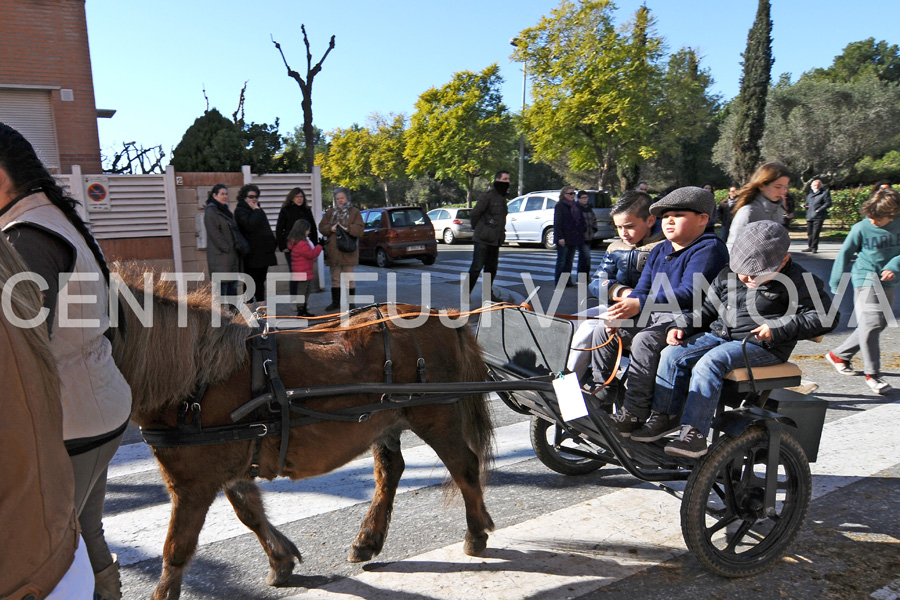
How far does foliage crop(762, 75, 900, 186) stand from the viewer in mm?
32906

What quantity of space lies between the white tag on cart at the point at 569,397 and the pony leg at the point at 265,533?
1.52 meters

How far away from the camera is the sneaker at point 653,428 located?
3229mm

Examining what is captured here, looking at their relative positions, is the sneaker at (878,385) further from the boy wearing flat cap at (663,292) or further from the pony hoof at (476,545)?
the pony hoof at (476,545)

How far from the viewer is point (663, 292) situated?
3461mm

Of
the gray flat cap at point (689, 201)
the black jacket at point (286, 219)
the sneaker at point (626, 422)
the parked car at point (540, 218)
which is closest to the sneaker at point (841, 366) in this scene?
the gray flat cap at point (689, 201)

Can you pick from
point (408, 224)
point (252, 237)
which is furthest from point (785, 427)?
point (408, 224)

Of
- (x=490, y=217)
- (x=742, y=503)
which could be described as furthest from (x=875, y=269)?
(x=490, y=217)

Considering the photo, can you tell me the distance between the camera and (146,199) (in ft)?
34.7

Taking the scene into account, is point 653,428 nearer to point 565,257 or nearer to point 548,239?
point 565,257

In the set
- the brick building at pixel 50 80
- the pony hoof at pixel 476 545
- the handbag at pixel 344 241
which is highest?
the brick building at pixel 50 80

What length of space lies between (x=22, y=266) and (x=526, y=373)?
276 centimetres

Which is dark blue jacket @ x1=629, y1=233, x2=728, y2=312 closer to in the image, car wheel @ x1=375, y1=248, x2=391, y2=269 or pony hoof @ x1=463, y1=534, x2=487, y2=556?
pony hoof @ x1=463, y1=534, x2=487, y2=556

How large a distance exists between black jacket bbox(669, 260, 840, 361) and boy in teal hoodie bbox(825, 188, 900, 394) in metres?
3.29

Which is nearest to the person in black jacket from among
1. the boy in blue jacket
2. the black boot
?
the black boot
